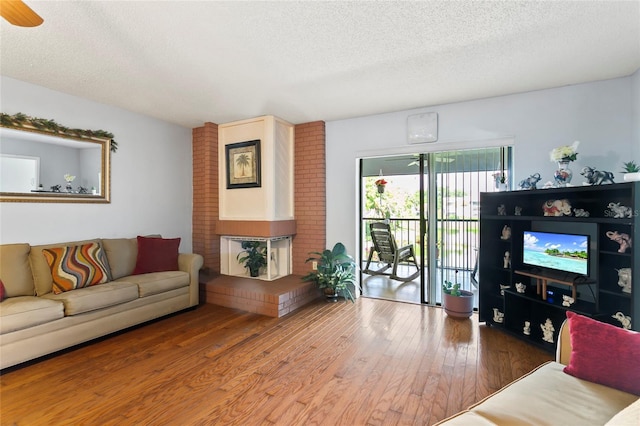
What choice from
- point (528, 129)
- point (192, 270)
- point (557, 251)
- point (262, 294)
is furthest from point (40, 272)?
point (528, 129)

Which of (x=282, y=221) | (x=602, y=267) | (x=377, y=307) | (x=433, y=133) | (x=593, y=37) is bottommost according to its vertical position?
(x=377, y=307)

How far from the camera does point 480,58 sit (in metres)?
2.46

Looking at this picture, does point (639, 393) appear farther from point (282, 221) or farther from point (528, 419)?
point (282, 221)

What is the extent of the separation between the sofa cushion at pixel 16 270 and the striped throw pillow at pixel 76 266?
16cm

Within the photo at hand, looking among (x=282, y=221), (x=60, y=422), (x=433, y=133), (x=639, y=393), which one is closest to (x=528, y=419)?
(x=639, y=393)

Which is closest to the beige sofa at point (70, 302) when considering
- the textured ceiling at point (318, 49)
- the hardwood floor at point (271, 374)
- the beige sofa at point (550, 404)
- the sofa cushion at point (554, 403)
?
the hardwood floor at point (271, 374)

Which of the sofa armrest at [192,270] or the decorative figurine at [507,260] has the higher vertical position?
the decorative figurine at [507,260]

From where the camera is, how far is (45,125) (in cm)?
304

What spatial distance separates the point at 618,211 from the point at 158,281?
4203 mm

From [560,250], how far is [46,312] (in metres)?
4.35

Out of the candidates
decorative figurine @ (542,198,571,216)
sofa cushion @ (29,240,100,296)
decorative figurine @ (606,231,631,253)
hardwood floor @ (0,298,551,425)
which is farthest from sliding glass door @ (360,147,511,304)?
sofa cushion @ (29,240,100,296)

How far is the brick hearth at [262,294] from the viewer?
341 cm

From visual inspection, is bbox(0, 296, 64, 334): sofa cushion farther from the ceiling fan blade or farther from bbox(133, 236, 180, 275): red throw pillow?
the ceiling fan blade

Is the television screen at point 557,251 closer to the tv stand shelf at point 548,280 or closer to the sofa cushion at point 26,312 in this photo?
the tv stand shelf at point 548,280
